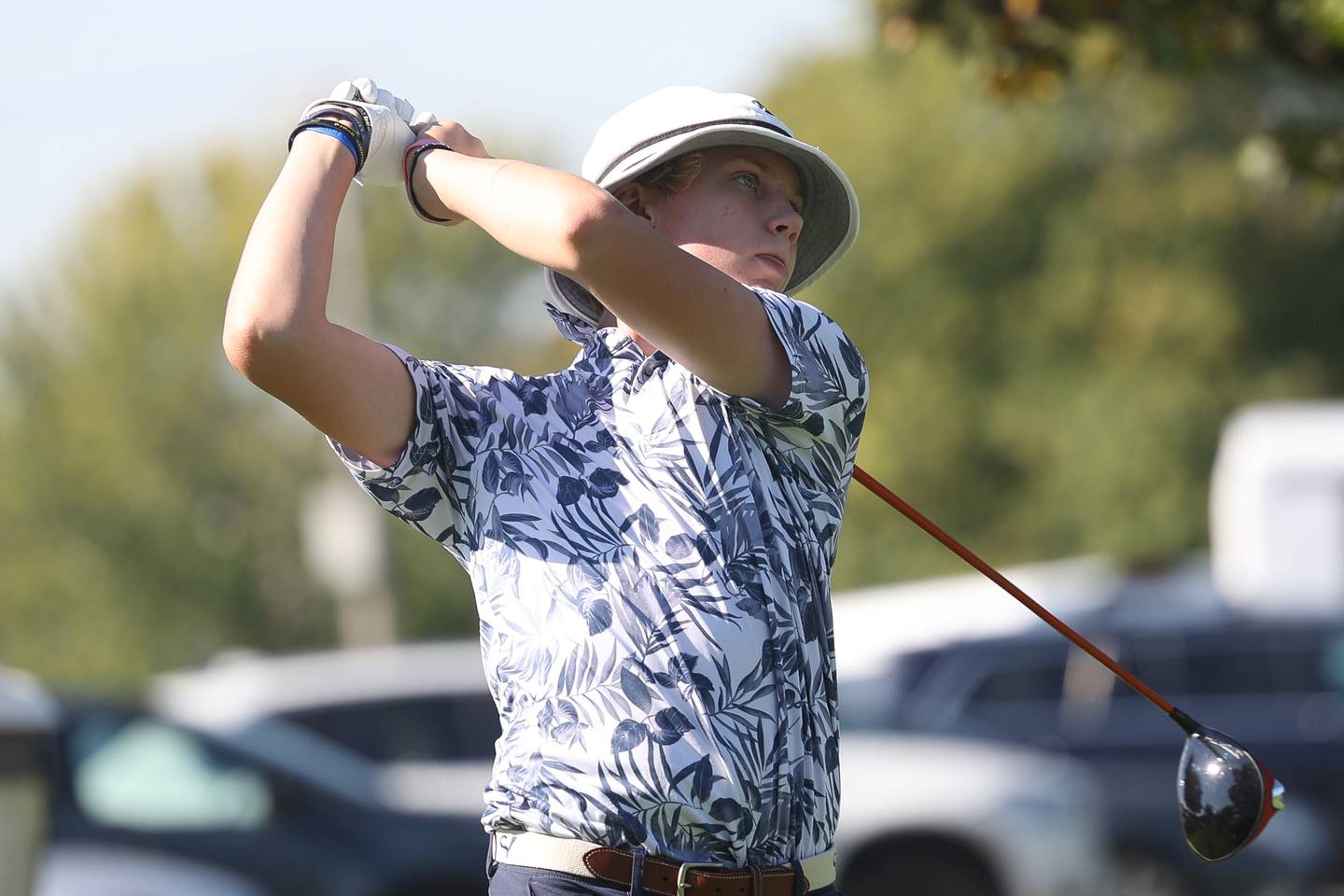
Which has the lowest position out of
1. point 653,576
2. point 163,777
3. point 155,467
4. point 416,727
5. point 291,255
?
point 653,576

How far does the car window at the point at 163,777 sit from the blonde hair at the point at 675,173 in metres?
5.77

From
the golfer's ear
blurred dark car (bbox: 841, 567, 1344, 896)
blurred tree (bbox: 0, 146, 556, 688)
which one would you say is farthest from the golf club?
blurred tree (bbox: 0, 146, 556, 688)

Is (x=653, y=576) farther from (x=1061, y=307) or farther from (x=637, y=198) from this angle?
(x=1061, y=307)

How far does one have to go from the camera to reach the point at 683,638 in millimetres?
2338

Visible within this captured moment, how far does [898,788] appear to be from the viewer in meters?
10.3

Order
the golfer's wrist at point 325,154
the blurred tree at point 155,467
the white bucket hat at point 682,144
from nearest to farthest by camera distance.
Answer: the golfer's wrist at point 325,154 < the white bucket hat at point 682,144 < the blurred tree at point 155,467

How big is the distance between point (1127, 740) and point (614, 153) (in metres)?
8.82

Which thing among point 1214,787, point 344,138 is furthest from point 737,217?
point 1214,787

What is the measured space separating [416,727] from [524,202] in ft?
27.5

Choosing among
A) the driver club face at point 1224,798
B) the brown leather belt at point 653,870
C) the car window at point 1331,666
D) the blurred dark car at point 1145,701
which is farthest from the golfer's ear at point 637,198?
the car window at point 1331,666

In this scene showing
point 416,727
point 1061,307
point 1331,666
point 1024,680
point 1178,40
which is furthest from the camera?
point 1061,307

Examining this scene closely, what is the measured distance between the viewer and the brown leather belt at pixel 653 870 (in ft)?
7.54

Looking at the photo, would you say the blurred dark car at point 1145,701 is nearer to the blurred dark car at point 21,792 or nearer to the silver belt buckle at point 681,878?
the blurred dark car at point 21,792

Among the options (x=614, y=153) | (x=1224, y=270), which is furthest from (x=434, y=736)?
(x=1224, y=270)
